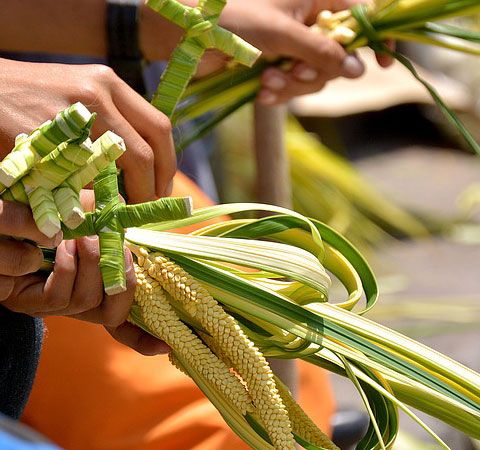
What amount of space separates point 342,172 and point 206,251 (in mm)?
1932

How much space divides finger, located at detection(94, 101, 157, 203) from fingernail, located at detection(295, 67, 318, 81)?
40 cm

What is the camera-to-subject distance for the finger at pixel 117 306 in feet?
2.55

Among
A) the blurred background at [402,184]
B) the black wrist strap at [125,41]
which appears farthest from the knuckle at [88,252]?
the blurred background at [402,184]

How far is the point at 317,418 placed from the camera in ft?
4.10

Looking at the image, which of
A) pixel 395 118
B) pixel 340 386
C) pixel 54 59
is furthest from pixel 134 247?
pixel 395 118

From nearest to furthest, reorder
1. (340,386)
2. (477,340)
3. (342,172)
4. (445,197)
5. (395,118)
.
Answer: (340,386), (477,340), (342,172), (445,197), (395,118)

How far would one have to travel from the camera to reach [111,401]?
1062 mm

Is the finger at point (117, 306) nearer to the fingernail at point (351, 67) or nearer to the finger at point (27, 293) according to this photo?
the finger at point (27, 293)

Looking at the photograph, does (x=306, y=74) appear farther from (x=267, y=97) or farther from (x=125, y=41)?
(x=125, y=41)

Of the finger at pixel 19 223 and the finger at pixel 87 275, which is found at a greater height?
the finger at pixel 19 223

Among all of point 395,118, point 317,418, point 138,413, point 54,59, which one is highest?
point 54,59

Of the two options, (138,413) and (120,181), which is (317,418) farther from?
(120,181)

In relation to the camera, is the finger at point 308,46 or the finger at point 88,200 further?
the finger at point 308,46

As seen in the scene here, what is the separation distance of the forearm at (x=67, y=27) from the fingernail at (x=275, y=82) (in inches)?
5.4
